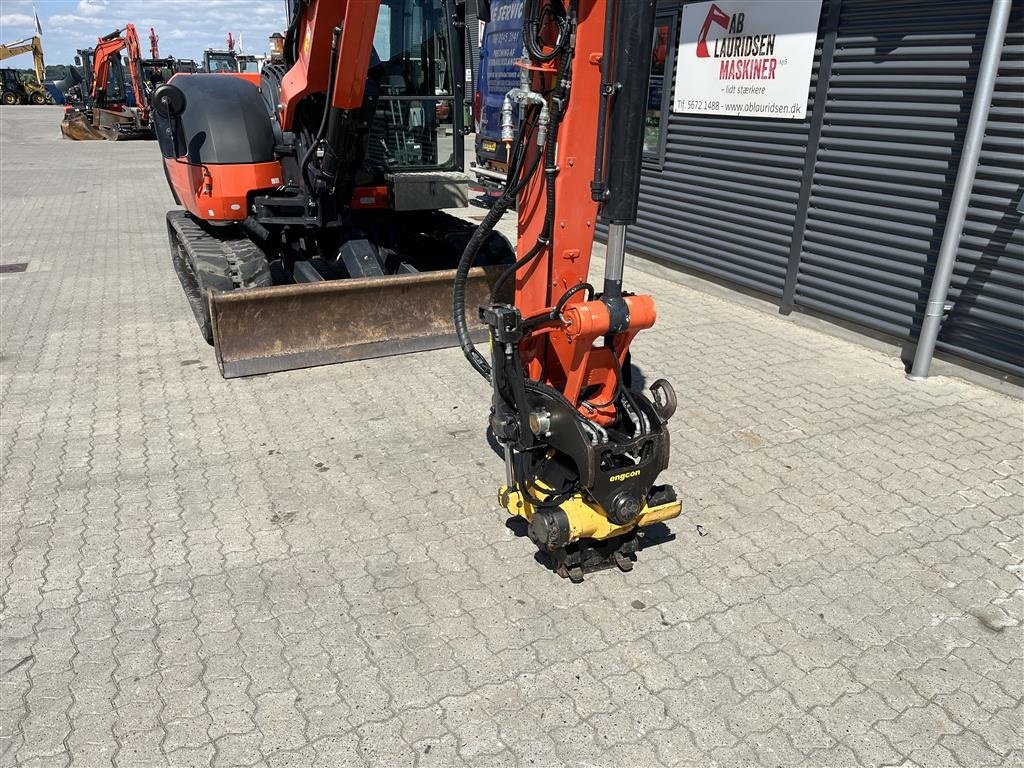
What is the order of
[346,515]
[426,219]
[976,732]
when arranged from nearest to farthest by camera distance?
[976,732], [346,515], [426,219]

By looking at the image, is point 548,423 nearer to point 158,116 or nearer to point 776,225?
point 776,225

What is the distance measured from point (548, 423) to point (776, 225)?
4.98m

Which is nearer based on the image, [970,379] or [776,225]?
[970,379]

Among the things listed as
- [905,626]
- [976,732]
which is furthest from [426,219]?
[976,732]

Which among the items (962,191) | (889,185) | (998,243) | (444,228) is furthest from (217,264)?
(998,243)

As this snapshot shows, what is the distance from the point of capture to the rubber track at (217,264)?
21.2 ft

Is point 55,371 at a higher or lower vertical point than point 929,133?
lower

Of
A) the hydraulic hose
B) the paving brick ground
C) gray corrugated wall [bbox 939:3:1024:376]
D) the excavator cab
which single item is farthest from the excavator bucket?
gray corrugated wall [bbox 939:3:1024:376]

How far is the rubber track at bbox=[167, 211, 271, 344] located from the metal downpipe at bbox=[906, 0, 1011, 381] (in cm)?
549

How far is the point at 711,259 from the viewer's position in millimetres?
8500

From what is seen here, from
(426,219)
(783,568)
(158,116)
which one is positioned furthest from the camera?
(426,219)

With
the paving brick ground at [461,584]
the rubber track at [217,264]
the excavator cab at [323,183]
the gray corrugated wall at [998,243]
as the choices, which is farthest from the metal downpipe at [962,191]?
the rubber track at [217,264]

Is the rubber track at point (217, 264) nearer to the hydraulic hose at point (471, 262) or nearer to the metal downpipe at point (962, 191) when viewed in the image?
the hydraulic hose at point (471, 262)

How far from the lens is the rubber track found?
6.47 m
